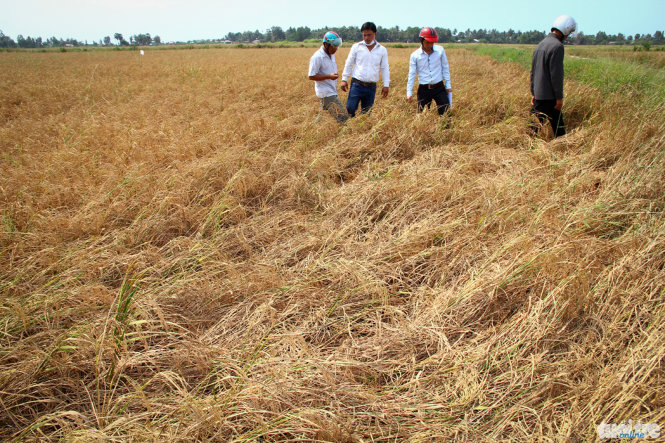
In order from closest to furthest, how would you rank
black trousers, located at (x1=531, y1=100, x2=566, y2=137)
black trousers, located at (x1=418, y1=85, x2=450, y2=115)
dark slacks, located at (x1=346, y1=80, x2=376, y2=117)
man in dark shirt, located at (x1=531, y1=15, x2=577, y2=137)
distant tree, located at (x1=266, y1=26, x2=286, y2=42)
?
1. man in dark shirt, located at (x1=531, y1=15, x2=577, y2=137)
2. black trousers, located at (x1=531, y1=100, x2=566, y2=137)
3. black trousers, located at (x1=418, y1=85, x2=450, y2=115)
4. dark slacks, located at (x1=346, y1=80, x2=376, y2=117)
5. distant tree, located at (x1=266, y1=26, x2=286, y2=42)

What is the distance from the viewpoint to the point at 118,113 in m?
6.21

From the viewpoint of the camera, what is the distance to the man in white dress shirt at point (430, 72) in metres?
4.52

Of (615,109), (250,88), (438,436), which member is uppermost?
(250,88)

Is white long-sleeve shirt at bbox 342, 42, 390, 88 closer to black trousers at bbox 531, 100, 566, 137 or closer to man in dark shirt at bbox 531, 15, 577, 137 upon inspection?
man in dark shirt at bbox 531, 15, 577, 137

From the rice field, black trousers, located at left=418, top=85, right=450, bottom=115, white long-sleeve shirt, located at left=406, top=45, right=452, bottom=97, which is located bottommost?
the rice field

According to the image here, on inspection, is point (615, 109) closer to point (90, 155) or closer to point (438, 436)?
point (438, 436)

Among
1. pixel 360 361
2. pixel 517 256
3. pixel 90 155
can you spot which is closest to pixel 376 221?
pixel 517 256

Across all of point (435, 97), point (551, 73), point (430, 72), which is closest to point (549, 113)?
point (551, 73)

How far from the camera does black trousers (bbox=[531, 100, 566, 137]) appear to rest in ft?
13.5

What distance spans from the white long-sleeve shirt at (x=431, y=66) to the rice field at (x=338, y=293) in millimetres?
1391

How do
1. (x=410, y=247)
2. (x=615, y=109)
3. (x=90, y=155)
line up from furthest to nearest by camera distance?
(x=615, y=109) < (x=90, y=155) < (x=410, y=247)

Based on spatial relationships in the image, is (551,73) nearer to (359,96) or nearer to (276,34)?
(359,96)

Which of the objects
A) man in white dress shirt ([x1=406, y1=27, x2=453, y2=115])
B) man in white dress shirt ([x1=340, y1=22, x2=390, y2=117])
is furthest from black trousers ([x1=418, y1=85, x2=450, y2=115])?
man in white dress shirt ([x1=340, y1=22, x2=390, y2=117])

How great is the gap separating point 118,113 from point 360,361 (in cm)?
663
